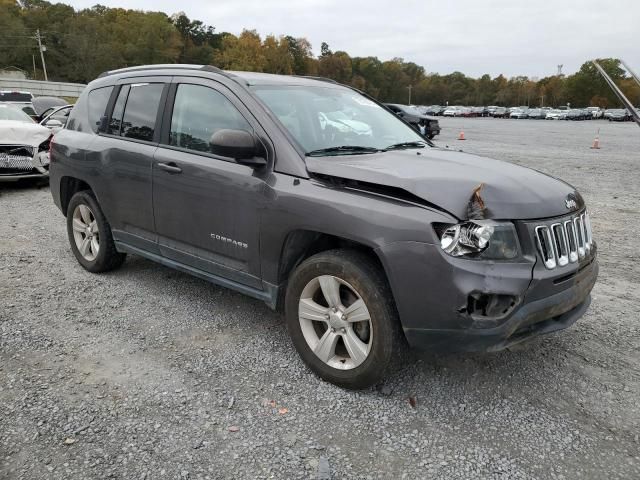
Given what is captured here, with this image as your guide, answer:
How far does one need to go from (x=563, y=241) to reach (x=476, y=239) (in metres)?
0.62

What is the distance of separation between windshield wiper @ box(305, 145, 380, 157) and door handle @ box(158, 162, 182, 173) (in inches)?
42.9

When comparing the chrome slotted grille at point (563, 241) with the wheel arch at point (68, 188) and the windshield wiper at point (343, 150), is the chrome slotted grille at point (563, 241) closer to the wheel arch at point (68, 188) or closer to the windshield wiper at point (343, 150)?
the windshield wiper at point (343, 150)

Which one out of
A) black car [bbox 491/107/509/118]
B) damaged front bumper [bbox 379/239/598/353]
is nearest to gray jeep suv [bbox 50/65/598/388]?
damaged front bumper [bbox 379/239/598/353]

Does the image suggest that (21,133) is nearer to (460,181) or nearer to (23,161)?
(23,161)

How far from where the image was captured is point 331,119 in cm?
391

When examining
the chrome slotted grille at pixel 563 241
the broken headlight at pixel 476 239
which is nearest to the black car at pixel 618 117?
the chrome slotted grille at pixel 563 241

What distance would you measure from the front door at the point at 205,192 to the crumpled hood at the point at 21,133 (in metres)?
6.72

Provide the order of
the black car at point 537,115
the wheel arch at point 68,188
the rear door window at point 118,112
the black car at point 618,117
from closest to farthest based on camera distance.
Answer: the rear door window at point 118,112 → the wheel arch at point 68,188 → the black car at point 618,117 → the black car at point 537,115

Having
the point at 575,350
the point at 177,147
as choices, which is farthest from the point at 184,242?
the point at 575,350

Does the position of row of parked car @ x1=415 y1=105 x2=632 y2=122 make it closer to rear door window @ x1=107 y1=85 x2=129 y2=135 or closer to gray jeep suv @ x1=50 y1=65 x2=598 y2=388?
rear door window @ x1=107 y1=85 x2=129 y2=135

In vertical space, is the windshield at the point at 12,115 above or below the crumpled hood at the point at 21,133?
above

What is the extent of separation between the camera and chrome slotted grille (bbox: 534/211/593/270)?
2.82 m

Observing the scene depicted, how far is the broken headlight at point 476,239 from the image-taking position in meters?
2.66

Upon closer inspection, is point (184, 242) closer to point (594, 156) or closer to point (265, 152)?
point (265, 152)
